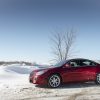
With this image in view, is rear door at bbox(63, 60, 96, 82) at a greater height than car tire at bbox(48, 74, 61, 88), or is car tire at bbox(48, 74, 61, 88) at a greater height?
rear door at bbox(63, 60, 96, 82)

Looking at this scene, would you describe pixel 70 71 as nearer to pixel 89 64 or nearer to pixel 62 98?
pixel 89 64

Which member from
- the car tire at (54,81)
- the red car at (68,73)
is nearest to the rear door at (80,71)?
the red car at (68,73)

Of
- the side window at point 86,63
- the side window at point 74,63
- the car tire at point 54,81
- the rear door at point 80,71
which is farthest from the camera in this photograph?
the side window at point 86,63

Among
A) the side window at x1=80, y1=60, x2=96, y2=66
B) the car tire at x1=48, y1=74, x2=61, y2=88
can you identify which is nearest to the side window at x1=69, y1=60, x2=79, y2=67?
the side window at x1=80, y1=60, x2=96, y2=66

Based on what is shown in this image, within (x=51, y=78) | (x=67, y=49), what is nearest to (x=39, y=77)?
(x=51, y=78)

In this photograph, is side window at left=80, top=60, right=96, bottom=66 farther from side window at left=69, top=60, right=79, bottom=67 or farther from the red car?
side window at left=69, top=60, right=79, bottom=67

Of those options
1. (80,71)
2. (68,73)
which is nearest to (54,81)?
(68,73)

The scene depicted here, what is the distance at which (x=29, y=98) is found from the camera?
413 inches

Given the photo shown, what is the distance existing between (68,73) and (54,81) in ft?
2.83

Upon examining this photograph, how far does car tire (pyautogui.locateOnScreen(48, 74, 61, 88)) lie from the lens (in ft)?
45.2

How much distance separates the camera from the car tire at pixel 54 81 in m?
13.8

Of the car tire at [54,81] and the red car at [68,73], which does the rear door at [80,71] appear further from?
the car tire at [54,81]

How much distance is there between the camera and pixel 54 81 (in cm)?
1384

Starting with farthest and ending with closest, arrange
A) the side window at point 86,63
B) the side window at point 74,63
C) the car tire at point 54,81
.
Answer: the side window at point 86,63 → the side window at point 74,63 → the car tire at point 54,81
